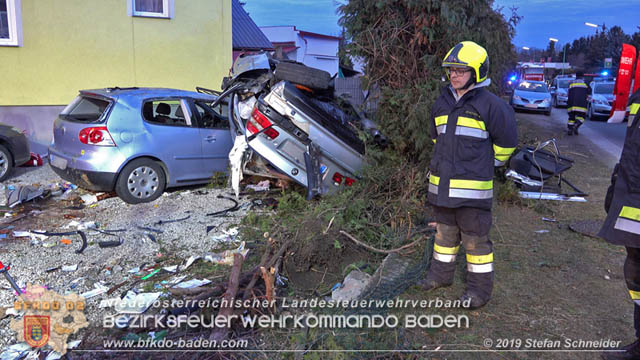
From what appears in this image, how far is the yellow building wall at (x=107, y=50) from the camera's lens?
A: 10398 mm

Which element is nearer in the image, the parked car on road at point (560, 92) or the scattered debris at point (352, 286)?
the scattered debris at point (352, 286)

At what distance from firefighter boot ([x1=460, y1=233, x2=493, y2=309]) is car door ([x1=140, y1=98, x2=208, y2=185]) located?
4807 mm

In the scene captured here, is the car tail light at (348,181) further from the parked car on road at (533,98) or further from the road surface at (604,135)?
the parked car on road at (533,98)

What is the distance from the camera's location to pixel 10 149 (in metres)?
8.21

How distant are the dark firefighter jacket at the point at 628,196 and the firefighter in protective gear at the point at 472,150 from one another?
782mm

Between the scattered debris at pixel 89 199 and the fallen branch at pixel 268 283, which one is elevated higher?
the fallen branch at pixel 268 283

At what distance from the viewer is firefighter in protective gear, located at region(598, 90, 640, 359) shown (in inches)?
115

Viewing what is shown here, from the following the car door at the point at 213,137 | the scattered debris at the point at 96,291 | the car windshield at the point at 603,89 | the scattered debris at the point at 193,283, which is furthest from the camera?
the car windshield at the point at 603,89

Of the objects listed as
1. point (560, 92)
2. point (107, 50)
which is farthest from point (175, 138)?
point (560, 92)

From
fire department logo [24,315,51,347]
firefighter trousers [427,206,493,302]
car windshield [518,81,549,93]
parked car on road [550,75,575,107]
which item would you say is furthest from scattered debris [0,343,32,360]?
parked car on road [550,75,575,107]

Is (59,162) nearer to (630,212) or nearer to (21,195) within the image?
(21,195)

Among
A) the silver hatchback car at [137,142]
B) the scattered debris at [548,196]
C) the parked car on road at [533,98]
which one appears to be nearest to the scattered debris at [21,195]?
the silver hatchback car at [137,142]

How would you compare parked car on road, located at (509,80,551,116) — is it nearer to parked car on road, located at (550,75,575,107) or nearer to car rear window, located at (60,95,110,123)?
parked car on road, located at (550,75,575,107)

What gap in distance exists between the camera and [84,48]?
1095 centimetres
